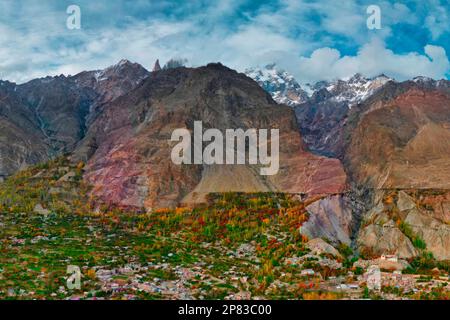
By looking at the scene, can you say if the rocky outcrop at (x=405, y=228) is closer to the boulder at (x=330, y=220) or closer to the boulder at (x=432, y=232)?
the boulder at (x=432, y=232)

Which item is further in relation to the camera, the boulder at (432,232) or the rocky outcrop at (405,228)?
the rocky outcrop at (405,228)

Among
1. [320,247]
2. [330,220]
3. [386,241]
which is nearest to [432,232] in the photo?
[386,241]

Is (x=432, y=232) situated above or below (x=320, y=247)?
above

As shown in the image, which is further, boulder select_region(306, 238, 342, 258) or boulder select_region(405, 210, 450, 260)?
boulder select_region(405, 210, 450, 260)

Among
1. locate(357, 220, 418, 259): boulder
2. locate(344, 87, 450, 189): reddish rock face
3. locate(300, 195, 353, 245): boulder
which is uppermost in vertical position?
locate(344, 87, 450, 189): reddish rock face

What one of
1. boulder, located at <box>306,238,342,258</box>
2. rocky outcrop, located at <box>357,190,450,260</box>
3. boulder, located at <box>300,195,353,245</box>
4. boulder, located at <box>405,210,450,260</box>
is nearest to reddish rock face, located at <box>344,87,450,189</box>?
rocky outcrop, located at <box>357,190,450,260</box>

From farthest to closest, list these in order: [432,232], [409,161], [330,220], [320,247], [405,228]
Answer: [409,161] < [330,220] < [405,228] < [432,232] < [320,247]

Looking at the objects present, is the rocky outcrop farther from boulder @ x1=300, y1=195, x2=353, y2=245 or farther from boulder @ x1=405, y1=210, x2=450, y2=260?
boulder @ x1=300, y1=195, x2=353, y2=245

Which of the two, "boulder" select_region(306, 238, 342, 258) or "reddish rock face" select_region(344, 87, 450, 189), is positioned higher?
"reddish rock face" select_region(344, 87, 450, 189)

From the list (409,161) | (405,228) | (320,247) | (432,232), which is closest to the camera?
(320,247)

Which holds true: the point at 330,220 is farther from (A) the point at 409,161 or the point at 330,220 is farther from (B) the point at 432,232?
(A) the point at 409,161

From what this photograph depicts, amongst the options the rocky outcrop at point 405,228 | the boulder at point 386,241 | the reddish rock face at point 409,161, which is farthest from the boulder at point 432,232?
the reddish rock face at point 409,161
